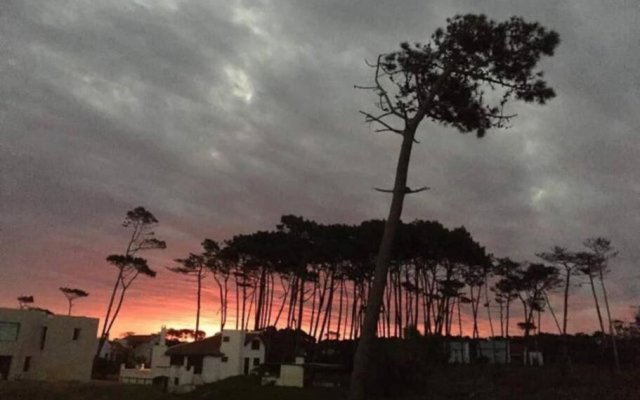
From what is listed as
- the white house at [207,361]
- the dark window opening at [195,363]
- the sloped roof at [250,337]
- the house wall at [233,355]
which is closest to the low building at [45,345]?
the white house at [207,361]

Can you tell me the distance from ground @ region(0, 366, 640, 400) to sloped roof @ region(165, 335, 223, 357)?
24.4 feet

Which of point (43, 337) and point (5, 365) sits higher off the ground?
point (43, 337)

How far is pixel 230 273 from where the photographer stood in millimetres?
61312

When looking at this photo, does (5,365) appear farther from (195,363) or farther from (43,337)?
(195,363)

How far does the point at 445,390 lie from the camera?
3559 centimetres

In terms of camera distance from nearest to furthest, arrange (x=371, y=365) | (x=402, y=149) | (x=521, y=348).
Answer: (x=371, y=365) → (x=402, y=149) → (x=521, y=348)

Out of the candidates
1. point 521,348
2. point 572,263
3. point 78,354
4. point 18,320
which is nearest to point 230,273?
point 78,354

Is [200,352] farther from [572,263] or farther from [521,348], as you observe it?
[521,348]

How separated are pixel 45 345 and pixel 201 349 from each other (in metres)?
13.3

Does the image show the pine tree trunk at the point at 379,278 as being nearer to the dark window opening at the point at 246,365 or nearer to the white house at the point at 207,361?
the white house at the point at 207,361

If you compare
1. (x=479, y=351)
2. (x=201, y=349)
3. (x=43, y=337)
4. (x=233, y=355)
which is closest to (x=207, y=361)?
(x=233, y=355)

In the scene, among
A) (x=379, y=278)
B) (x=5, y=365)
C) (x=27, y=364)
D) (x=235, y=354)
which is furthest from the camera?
(x=235, y=354)

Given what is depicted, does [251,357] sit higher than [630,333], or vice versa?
[630,333]

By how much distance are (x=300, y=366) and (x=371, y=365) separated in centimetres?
3129
